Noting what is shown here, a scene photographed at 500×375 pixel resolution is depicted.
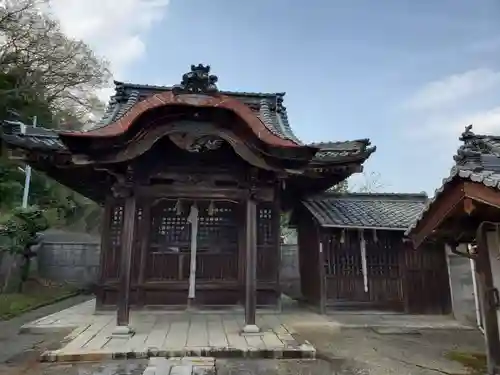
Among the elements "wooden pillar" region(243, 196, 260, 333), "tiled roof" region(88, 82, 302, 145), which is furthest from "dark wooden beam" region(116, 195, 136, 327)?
"tiled roof" region(88, 82, 302, 145)

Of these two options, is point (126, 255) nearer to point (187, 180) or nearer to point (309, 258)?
point (187, 180)

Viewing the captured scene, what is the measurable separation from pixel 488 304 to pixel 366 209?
211 inches

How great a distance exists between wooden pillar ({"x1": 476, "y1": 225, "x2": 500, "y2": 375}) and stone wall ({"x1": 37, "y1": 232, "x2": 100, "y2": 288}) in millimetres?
11809

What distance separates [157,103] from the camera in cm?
571

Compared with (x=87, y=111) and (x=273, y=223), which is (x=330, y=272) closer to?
(x=273, y=223)

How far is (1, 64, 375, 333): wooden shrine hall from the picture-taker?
5883 millimetres

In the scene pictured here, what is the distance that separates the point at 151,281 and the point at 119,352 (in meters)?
3.29

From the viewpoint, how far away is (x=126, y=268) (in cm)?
580

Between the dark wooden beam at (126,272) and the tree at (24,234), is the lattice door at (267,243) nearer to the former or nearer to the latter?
the dark wooden beam at (126,272)

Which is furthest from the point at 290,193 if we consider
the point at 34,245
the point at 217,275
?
the point at 34,245

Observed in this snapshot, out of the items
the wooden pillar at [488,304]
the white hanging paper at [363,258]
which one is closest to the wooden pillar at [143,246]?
the white hanging paper at [363,258]

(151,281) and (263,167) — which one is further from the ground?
(263,167)

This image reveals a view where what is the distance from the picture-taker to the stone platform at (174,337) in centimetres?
473

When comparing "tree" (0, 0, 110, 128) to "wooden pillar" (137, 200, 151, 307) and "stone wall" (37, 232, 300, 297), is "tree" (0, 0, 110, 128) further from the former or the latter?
"wooden pillar" (137, 200, 151, 307)
